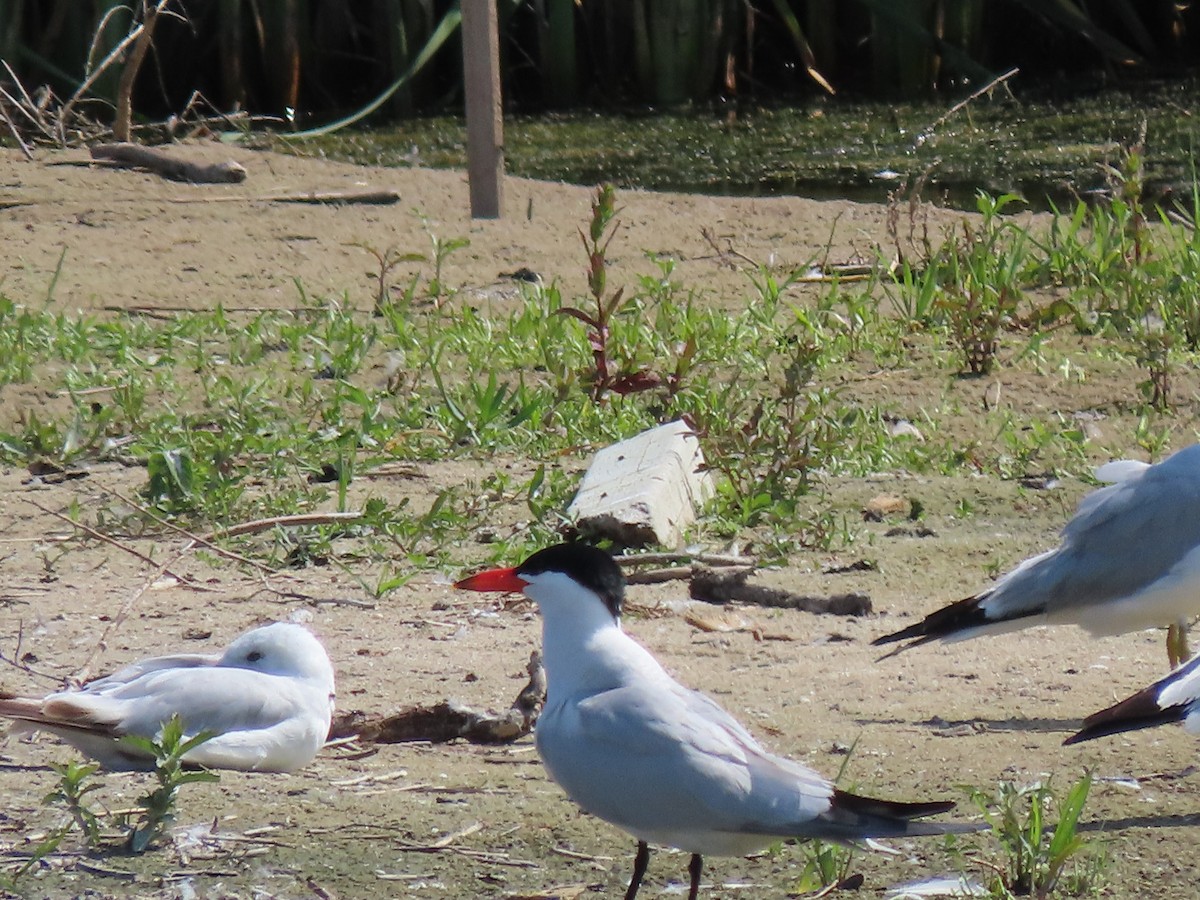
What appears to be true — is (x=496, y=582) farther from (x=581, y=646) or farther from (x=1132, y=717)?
(x=1132, y=717)

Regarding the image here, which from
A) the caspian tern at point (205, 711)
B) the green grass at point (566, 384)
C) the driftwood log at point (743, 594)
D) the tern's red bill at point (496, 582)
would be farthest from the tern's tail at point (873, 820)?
the green grass at point (566, 384)

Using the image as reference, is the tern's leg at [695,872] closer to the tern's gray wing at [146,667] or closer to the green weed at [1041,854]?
the green weed at [1041,854]

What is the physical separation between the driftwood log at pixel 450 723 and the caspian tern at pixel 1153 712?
3.20 feet

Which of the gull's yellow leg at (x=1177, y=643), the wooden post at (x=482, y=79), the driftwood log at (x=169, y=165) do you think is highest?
the wooden post at (x=482, y=79)

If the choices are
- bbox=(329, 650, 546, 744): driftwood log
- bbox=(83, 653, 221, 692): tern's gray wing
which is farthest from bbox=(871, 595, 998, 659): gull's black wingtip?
bbox=(83, 653, 221, 692): tern's gray wing

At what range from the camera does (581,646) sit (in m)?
2.68

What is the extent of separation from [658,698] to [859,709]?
87 centimetres

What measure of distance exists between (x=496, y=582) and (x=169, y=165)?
548 centimetres

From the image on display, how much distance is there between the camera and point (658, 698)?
8.41ft

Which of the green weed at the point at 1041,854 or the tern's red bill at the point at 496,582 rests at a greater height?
the tern's red bill at the point at 496,582

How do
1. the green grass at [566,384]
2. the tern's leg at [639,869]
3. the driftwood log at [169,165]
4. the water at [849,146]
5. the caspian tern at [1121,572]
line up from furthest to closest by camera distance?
the water at [849,146] → the driftwood log at [169,165] → the green grass at [566,384] → the caspian tern at [1121,572] → the tern's leg at [639,869]

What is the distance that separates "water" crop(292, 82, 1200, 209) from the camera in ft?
29.5

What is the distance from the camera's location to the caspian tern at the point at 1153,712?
2639 millimetres

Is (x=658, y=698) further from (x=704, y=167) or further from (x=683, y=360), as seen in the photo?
(x=704, y=167)
